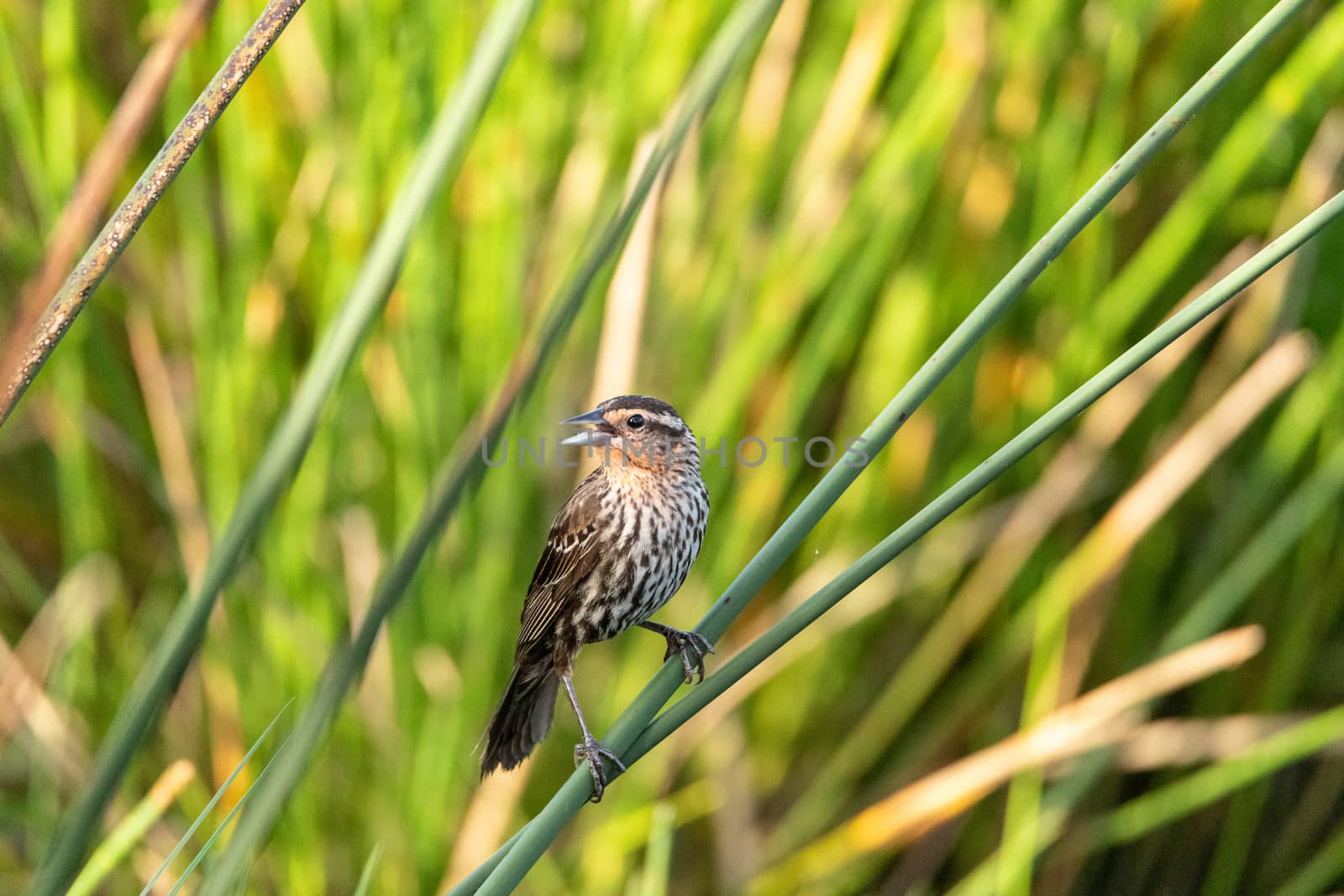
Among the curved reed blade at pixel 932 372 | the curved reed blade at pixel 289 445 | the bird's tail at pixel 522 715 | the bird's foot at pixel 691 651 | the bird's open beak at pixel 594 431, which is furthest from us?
the bird's tail at pixel 522 715

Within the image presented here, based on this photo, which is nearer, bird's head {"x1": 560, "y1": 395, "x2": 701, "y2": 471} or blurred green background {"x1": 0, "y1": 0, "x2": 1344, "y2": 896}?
bird's head {"x1": 560, "y1": 395, "x2": 701, "y2": 471}

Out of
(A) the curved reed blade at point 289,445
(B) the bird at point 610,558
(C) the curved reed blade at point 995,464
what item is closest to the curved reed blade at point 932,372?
(C) the curved reed blade at point 995,464

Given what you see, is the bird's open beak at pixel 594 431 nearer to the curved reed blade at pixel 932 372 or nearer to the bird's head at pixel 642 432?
A: the bird's head at pixel 642 432

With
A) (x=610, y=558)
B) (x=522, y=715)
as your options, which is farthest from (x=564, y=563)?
(x=522, y=715)

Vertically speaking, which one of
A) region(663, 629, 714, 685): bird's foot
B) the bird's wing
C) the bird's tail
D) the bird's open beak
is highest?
the bird's open beak

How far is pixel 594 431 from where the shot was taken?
1507 millimetres

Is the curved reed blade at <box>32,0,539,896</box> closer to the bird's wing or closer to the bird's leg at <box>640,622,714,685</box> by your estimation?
the bird's leg at <box>640,622,714,685</box>

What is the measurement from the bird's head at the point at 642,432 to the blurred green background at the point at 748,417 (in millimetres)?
456

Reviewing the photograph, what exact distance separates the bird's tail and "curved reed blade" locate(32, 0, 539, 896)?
72 centimetres

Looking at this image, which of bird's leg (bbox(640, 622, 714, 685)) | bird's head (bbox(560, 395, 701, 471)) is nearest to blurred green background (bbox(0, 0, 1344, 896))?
bird's head (bbox(560, 395, 701, 471))

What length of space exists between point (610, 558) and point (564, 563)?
0.09 m

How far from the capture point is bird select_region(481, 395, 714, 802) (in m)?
1.41

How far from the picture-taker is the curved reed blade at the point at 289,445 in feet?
2.20

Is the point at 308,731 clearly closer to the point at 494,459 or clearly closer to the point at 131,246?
the point at 494,459
